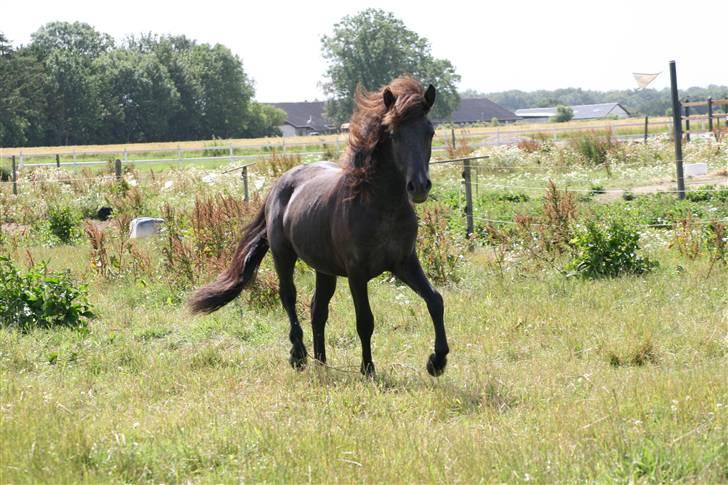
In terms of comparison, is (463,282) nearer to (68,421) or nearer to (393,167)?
(393,167)

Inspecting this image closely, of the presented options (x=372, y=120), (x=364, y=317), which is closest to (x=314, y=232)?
(x=364, y=317)

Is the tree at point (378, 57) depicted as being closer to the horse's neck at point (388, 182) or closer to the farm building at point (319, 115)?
the farm building at point (319, 115)

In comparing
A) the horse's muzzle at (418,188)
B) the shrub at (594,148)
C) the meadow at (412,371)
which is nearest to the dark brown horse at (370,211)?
the horse's muzzle at (418,188)

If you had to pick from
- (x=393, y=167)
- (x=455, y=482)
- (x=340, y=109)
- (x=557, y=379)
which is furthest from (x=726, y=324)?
(x=340, y=109)

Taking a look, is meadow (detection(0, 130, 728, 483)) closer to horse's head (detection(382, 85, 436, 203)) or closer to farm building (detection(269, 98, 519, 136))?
horse's head (detection(382, 85, 436, 203))

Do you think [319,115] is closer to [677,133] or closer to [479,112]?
[479,112]

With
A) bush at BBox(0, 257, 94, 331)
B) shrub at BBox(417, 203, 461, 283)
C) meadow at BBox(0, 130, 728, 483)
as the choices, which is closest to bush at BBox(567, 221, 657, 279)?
meadow at BBox(0, 130, 728, 483)

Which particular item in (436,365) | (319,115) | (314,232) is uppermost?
(319,115)

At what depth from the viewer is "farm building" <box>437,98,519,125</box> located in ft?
459

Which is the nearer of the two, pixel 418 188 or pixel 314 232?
pixel 418 188

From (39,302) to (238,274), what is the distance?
234cm

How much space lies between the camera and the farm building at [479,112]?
140m

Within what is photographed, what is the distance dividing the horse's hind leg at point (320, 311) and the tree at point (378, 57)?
8148cm

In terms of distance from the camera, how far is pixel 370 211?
708 cm
